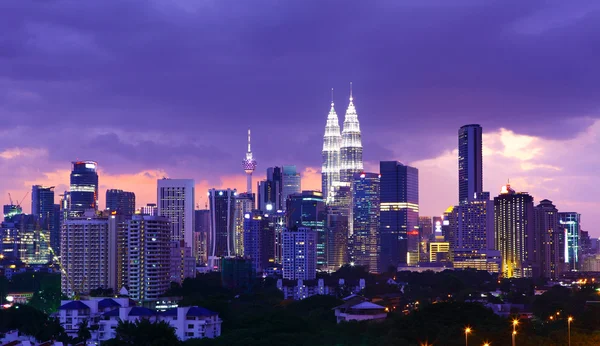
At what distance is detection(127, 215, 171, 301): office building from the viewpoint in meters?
181

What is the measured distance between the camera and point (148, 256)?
18450 centimetres

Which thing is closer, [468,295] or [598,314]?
[598,314]

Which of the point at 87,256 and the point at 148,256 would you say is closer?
the point at 148,256

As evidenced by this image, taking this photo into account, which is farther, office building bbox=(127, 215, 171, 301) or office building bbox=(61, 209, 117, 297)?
office building bbox=(61, 209, 117, 297)

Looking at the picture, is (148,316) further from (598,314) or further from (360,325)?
(598,314)

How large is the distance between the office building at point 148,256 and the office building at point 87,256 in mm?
6076

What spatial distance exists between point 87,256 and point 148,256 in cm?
1339

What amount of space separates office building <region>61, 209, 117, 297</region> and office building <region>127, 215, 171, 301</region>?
608 centimetres

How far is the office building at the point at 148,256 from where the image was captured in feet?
594

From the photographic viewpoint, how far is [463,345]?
84.4m

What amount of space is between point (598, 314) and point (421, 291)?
80080mm

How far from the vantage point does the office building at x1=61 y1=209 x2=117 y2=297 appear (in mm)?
188250

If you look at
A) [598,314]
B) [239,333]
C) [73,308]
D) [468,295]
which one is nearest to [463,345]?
[239,333]

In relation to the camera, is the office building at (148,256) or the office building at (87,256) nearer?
the office building at (148,256)
